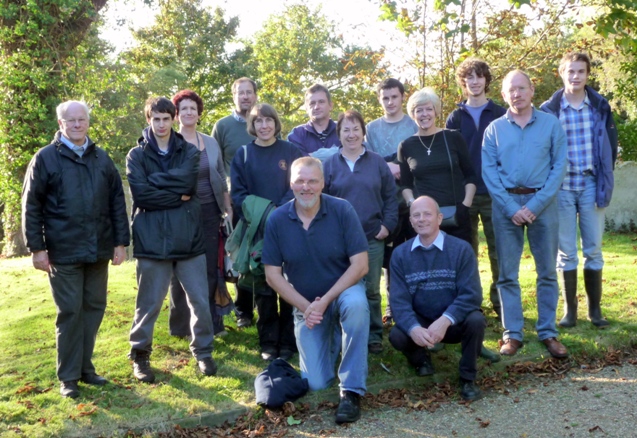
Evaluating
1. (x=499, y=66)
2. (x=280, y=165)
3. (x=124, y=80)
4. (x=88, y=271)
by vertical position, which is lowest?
(x=88, y=271)

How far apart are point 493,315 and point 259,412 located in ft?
9.77

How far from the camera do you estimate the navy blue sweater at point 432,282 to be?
5.20 metres

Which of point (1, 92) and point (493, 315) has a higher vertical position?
point (1, 92)

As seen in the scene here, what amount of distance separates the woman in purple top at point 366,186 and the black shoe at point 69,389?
2466mm

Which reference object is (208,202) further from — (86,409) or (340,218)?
(86,409)

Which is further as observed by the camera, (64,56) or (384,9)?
(64,56)

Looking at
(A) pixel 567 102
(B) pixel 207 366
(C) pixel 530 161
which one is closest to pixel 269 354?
(B) pixel 207 366

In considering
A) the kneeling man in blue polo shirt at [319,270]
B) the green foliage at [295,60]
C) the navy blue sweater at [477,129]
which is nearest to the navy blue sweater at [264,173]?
Result: the kneeling man in blue polo shirt at [319,270]

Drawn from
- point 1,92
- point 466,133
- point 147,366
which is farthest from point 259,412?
point 1,92

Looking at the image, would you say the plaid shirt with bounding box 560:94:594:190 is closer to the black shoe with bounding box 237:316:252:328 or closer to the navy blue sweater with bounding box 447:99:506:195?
the navy blue sweater with bounding box 447:99:506:195

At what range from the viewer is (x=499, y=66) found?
35.7 ft

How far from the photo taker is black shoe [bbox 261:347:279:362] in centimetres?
584

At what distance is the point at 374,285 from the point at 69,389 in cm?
264

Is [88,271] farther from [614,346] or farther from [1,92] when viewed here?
[1,92]
